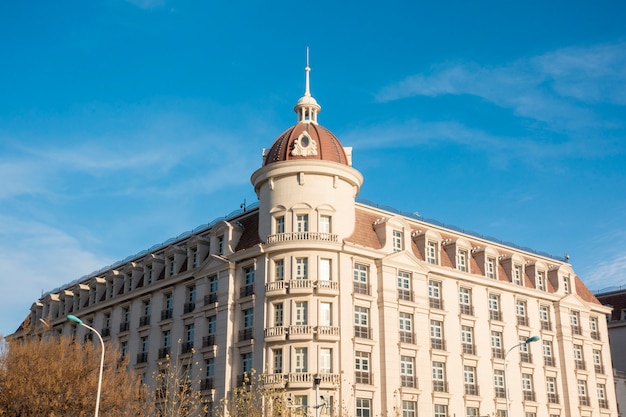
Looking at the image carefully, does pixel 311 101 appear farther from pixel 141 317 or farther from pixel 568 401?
pixel 568 401

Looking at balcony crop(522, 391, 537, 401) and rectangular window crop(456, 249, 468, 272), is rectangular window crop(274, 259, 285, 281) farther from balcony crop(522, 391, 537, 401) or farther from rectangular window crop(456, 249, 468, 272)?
balcony crop(522, 391, 537, 401)

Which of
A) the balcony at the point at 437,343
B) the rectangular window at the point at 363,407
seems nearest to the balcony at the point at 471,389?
the balcony at the point at 437,343

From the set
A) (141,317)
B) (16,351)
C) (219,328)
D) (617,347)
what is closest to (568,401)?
(617,347)

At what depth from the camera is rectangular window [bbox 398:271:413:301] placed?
52250 millimetres

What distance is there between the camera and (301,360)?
4731 cm

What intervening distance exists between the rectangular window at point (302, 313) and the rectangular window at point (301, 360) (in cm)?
161

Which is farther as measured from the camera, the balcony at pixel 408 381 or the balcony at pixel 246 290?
the balcony at pixel 246 290

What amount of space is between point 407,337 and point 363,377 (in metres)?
4.53

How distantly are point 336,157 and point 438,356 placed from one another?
14853 millimetres

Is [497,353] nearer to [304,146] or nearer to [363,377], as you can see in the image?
[363,377]

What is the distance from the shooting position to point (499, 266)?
60844mm

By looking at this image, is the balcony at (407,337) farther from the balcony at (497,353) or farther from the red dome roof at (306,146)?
the red dome roof at (306,146)

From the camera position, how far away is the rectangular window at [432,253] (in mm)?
55822

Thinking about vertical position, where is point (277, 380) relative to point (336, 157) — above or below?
below
